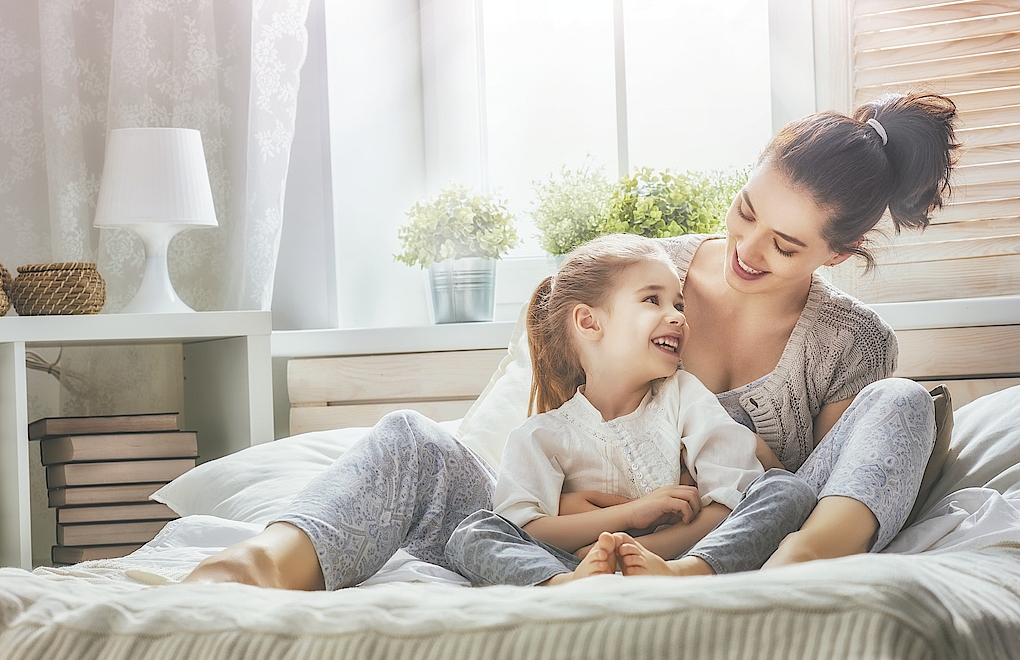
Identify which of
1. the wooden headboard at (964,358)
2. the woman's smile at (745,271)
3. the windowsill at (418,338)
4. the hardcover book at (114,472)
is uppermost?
the woman's smile at (745,271)

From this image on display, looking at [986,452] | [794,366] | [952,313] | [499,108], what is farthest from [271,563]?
[499,108]

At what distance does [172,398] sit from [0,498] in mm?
538

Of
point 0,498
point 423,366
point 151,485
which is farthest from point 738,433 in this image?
point 0,498

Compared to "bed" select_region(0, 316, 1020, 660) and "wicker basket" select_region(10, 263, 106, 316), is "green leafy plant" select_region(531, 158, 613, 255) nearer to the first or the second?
"wicker basket" select_region(10, 263, 106, 316)

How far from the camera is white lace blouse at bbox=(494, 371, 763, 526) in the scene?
3.50ft

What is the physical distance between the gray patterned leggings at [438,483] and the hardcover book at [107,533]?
0.81 meters

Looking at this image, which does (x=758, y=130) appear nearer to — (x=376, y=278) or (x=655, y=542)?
(x=376, y=278)

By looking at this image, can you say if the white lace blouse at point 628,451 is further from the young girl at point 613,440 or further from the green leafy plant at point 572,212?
the green leafy plant at point 572,212

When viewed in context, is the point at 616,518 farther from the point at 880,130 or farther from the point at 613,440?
the point at 880,130

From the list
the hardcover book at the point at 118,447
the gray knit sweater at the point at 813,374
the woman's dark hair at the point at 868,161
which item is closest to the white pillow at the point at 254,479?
the hardcover book at the point at 118,447

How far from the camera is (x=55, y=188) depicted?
1.95 m

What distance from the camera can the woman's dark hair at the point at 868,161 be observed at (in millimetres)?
1202

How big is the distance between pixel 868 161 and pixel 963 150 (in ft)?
2.28

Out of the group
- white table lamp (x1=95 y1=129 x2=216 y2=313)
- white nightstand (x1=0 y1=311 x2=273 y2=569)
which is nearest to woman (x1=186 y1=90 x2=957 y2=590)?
white nightstand (x1=0 y1=311 x2=273 y2=569)
